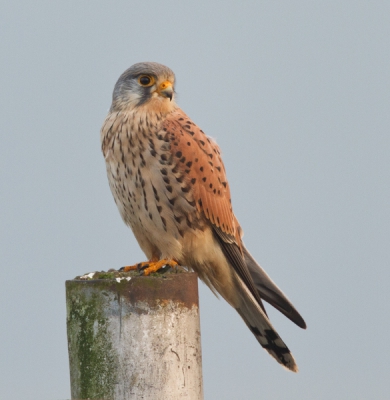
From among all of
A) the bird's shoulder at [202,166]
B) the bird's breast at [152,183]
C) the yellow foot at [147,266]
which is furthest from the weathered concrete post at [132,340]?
the bird's shoulder at [202,166]

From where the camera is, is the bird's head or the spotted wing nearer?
the spotted wing

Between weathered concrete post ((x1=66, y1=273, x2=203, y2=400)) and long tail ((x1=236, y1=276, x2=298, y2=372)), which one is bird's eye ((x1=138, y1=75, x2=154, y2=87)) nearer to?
long tail ((x1=236, y1=276, x2=298, y2=372))

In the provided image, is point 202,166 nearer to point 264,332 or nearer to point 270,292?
point 270,292

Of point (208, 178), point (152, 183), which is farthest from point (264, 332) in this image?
point (152, 183)

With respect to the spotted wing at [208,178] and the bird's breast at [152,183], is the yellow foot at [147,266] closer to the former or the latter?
the bird's breast at [152,183]

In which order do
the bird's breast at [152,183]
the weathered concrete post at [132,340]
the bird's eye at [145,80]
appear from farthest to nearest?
the bird's eye at [145,80] → the bird's breast at [152,183] → the weathered concrete post at [132,340]

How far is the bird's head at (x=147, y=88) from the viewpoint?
488cm

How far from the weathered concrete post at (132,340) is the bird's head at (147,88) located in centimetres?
176

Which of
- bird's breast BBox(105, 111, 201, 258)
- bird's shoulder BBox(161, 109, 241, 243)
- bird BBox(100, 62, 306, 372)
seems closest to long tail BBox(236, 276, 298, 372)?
bird BBox(100, 62, 306, 372)

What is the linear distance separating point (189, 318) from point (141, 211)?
4.38ft

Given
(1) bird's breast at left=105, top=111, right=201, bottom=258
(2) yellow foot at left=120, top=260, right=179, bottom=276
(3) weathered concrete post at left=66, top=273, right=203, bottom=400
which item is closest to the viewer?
(3) weathered concrete post at left=66, top=273, right=203, bottom=400

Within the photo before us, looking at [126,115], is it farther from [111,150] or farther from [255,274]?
[255,274]

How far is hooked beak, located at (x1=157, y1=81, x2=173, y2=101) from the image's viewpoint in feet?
16.0

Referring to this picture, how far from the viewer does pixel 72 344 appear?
347 centimetres
